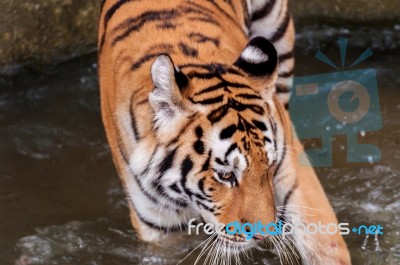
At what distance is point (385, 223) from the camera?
139 inches

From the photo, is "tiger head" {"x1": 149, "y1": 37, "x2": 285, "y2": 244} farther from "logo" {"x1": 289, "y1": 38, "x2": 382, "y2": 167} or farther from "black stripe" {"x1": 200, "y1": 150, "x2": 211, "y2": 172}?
"logo" {"x1": 289, "y1": 38, "x2": 382, "y2": 167}

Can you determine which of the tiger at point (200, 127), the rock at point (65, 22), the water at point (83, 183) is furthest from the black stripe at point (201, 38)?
the rock at point (65, 22)

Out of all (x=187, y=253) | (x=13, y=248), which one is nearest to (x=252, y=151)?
(x=187, y=253)

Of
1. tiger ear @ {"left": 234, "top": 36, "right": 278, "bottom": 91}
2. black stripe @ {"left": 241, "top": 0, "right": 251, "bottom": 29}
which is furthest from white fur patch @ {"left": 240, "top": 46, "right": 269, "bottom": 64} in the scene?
black stripe @ {"left": 241, "top": 0, "right": 251, "bottom": 29}

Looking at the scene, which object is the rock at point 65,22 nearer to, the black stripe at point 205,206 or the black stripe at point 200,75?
the black stripe at point 200,75

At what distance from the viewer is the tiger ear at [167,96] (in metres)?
2.45

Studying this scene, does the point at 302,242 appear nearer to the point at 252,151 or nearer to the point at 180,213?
the point at 180,213

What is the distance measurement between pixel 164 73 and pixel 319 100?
2079mm

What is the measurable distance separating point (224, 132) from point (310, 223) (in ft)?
2.55

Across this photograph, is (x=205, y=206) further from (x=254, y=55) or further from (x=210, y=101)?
(x=254, y=55)

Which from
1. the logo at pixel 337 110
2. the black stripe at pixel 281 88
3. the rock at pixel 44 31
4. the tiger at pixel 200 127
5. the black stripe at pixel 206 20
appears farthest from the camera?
the rock at pixel 44 31

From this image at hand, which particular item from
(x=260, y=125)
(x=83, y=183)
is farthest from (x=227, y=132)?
(x=83, y=183)

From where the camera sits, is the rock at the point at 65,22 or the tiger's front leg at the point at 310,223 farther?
the rock at the point at 65,22

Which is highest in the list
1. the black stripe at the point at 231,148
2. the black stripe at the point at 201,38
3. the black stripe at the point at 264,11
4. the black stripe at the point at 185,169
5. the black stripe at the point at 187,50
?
the black stripe at the point at 264,11
